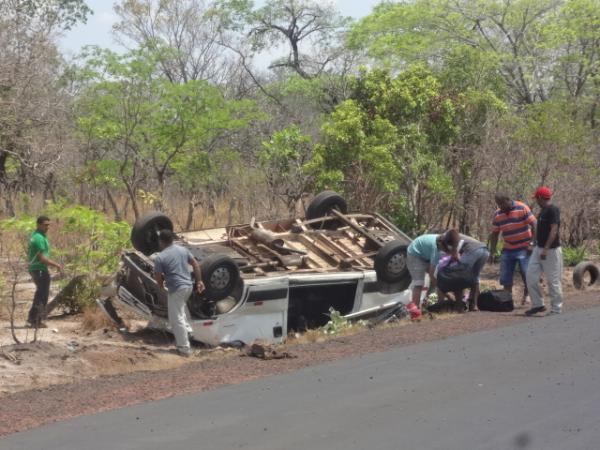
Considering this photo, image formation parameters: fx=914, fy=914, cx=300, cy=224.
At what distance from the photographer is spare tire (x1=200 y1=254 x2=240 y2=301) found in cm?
1147

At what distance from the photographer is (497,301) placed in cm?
1336

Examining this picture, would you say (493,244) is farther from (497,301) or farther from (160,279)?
(160,279)

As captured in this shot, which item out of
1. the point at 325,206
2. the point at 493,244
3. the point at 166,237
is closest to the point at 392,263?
the point at 325,206

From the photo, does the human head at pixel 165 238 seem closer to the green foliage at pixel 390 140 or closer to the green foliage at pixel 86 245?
the green foliage at pixel 86 245

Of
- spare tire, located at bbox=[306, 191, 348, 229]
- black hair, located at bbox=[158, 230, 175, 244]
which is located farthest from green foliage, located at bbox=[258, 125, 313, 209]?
black hair, located at bbox=[158, 230, 175, 244]

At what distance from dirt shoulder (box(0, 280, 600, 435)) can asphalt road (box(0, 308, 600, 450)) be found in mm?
367

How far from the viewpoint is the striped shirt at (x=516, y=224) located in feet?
44.8

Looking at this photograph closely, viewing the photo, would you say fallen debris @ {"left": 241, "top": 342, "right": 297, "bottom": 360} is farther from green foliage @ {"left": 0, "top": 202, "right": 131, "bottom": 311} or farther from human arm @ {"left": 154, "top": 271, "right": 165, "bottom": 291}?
green foliage @ {"left": 0, "top": 202, "right": 131, "bottom": 311}

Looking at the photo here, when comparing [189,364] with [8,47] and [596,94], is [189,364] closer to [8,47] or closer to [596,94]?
[8,47]

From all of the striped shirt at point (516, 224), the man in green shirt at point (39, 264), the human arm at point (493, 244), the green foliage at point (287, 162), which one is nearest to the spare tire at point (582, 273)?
the human arm at point (493, 244)

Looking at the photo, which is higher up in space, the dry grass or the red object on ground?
the red object on ground

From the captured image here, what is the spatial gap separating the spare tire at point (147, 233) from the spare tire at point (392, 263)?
3.19 metres

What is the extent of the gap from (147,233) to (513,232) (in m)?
5.44

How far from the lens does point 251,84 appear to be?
41.9 m
